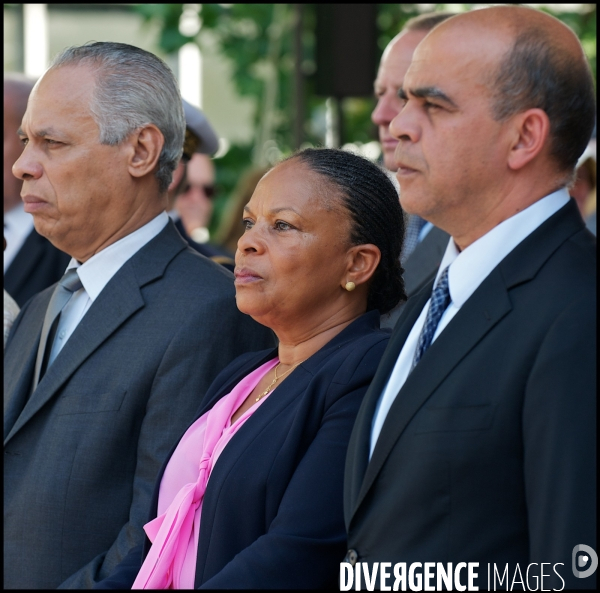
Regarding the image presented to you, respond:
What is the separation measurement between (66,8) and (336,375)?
9.71 metres

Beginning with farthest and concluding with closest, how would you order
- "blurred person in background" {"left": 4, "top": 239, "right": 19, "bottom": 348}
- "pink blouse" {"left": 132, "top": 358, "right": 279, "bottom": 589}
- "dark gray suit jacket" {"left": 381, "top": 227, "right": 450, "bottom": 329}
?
"blurred person in background" {"left": 4, "top": 239, "right": 19, "bottom": 348} < "dark gray suit jacket" {"left": 381, "top": 227, "right": 450, "bottom": 329} < "pink blouse" {"left": 132, "top": 358, "right": 279, "bottom": 589}

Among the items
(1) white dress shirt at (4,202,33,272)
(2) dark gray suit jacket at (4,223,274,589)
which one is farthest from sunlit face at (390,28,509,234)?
(1) white dress shirt at (4,202,33,272)

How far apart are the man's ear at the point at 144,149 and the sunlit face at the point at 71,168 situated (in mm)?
31

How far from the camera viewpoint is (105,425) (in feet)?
9.73

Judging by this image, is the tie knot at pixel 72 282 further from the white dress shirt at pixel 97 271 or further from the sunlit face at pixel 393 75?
the sunlit face at pixel 393 75

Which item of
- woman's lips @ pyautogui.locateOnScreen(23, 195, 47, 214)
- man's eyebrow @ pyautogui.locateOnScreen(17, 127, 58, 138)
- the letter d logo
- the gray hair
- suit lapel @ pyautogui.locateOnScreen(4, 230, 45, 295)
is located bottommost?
the letter d logo

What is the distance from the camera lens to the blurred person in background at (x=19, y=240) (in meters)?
4.51

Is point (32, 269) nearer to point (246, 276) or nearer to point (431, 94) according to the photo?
point (246, 276)

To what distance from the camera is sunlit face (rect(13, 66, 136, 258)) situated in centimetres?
322

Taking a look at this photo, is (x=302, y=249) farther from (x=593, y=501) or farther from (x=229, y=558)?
(x=593, y=501)

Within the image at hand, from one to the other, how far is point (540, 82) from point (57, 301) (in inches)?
75.1

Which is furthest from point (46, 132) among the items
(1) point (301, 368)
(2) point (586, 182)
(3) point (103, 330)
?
(2) point (586, 182)

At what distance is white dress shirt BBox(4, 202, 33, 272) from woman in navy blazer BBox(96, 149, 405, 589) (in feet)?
7.05

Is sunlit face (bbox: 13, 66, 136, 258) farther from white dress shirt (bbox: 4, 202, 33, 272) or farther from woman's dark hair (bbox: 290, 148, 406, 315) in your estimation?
white dress shirt (bbox: 4, 202, 33, 272)
